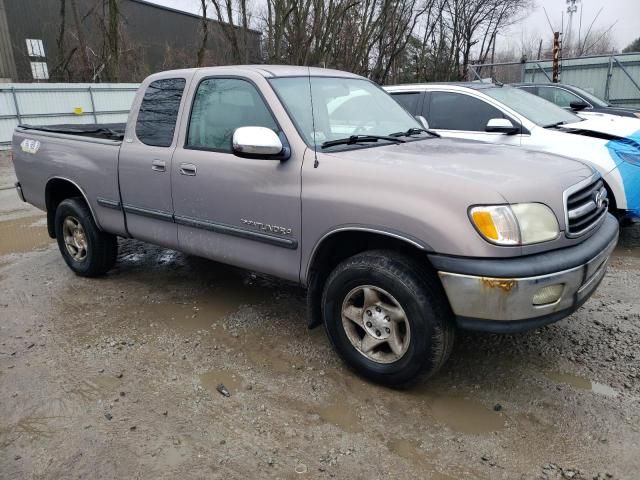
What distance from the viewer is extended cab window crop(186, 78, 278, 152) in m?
3.60

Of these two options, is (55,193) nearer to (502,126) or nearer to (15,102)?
(502,126)

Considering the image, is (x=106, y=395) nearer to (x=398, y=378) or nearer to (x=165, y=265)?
(x=398, y=378)

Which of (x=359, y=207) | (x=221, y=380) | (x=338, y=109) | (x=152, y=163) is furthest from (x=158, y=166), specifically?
(x=359, y=207)

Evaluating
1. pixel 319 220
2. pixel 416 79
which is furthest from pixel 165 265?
pixel 416 79

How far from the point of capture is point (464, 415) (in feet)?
9.52

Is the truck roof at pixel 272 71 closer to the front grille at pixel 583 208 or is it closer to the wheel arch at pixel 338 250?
the wheel arch at pixel 338 250

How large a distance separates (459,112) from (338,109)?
3.00 metres

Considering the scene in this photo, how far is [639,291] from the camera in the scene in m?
4.48

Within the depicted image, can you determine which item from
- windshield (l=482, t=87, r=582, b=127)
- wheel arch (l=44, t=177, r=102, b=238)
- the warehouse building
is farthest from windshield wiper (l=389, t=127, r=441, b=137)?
the warehouse building

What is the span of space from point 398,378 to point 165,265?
3377 millimetres

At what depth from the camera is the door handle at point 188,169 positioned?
Result: 3.83 metres

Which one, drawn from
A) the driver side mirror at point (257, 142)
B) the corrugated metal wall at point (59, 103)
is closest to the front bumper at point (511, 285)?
the driver side mirror at point (257, 142)

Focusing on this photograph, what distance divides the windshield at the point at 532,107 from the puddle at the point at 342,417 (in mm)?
4353

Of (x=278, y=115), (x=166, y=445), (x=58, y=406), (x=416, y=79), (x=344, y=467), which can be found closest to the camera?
(x=344, y=467)
